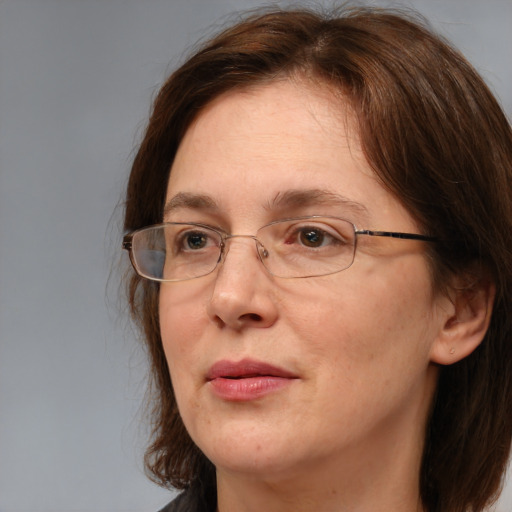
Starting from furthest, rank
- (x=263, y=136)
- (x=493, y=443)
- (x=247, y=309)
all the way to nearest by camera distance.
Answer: (x=493, y=443) → (x=263, y=136) → (x=247, y=309)

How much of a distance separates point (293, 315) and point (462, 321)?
0.65 meters

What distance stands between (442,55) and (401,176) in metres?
0.47

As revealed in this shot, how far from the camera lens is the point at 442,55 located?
345 centimetres

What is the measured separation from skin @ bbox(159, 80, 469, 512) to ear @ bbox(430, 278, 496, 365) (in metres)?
0.01

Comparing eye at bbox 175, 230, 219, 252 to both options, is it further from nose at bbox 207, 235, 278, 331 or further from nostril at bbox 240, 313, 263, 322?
nostril at bbox 240, 313, 263, 322

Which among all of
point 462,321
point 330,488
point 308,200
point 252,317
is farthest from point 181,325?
point 462,321

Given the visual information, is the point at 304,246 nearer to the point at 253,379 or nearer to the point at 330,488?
the point at 253,379

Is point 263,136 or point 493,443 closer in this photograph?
point 263,136

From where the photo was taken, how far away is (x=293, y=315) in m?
3.05

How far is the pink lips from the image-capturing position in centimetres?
304

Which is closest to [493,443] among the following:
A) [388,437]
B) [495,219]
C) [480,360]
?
[480,360]

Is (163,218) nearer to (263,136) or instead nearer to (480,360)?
(263,136)

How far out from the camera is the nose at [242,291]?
3.03 m

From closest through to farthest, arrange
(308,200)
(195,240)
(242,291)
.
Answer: (242,291), (308,200), (195,240)
